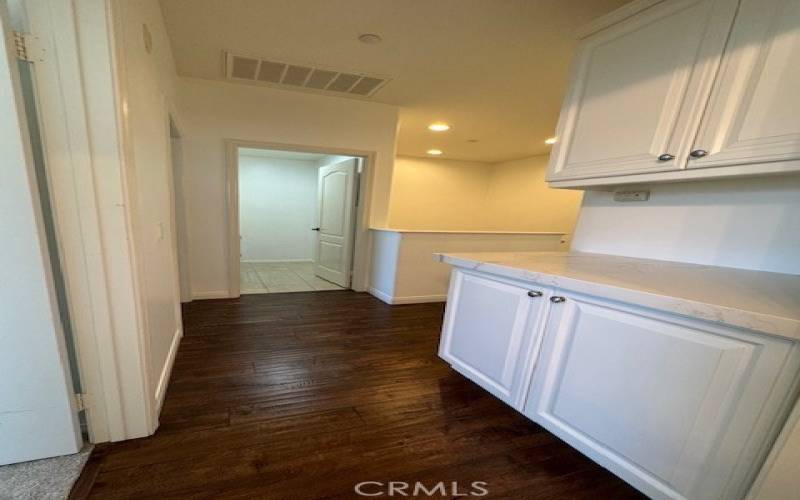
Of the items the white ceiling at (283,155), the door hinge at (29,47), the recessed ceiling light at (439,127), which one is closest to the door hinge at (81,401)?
the door hinge at (29,47)

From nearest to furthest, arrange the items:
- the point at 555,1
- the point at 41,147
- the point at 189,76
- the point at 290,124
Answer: the point at 41,147 < the point at 555,1 < the point at 189,76 < the point at 290,124

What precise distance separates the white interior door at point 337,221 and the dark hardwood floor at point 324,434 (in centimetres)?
171

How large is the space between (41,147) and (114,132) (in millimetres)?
224

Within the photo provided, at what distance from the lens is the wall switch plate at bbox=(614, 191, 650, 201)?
5.36 feet

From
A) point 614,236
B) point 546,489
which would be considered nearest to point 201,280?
point 546,489

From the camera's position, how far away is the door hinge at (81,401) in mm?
1197

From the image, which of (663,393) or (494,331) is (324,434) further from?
(663,393)

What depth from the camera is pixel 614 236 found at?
5.81ft

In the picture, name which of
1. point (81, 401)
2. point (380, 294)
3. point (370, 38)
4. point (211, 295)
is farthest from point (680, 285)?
point (211, 295)

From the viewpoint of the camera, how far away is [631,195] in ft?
5.56

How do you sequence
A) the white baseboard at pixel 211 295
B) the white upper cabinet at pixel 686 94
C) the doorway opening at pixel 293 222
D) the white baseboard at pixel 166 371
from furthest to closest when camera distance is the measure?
the doorway opening at pixel 293 222 < the white baseboard at pixel 211 295 < the white baseboard at pixel 166 371 < the white upper cabinet at pixel 686 94

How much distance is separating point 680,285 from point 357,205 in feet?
10.5

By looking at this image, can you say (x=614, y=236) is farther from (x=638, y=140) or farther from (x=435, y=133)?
(x=435, y=133)

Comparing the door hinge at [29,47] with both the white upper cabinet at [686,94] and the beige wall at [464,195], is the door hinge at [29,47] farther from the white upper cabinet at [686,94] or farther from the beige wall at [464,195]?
the beige wall at [464,195]
